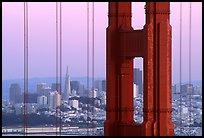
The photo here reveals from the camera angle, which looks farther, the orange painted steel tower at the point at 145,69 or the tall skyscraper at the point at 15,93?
the tall skyscraper at the point at 15,93

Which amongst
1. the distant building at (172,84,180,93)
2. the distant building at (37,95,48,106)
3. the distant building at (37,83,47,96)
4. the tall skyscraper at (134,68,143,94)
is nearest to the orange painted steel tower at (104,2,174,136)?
the tall skyscraper at (134,68,143,94)

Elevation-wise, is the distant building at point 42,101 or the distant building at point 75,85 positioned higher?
the distant building at point 75,85

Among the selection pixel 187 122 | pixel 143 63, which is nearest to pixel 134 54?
pixel 143 63

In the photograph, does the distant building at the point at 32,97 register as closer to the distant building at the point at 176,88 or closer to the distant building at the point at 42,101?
the distant building at the point at 42,101

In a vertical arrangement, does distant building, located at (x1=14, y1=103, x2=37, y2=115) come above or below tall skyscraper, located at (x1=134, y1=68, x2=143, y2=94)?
below

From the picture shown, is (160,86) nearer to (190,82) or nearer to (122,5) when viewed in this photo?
(190,82)

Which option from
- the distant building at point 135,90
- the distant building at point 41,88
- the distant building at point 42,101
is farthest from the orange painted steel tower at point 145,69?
the distant building at point 42,101

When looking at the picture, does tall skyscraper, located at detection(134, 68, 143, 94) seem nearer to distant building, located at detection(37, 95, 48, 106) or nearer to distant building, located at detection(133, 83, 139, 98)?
distant building, located at detection(133, 83, 139, 98)
